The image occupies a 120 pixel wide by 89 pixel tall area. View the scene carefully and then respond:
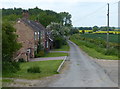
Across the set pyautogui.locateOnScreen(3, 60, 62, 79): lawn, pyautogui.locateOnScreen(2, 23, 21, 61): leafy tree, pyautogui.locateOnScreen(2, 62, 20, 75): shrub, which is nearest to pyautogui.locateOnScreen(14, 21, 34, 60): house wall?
pyautogui.locateOnScreen(3, 60, 62, 79): lawn

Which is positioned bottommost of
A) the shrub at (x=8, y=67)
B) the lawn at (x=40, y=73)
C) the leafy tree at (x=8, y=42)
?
the lawn at (x=40, y=73)

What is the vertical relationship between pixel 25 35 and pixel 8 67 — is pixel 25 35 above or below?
above

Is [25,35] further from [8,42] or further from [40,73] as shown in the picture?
[8,42]

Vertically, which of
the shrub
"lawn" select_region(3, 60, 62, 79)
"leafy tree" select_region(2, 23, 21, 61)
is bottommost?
"lawn" select_region(3, 60, 62, 79)

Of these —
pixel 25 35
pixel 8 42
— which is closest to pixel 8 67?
pixel 8 42

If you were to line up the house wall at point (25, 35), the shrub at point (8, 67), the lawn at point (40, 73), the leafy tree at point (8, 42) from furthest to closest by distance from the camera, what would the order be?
1. the house wall at point (25, 35)
2. the lawn at point (40, 73)
3. the shrub at point (8, 67)
4. the leafy tree at point (8, 42)

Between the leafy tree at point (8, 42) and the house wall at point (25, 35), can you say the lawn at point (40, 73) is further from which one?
the house wall at point (25, 35)

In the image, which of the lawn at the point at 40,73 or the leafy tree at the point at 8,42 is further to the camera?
the lawn at the point at 40,73

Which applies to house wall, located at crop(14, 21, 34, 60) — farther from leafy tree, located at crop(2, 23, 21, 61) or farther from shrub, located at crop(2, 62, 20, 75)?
leafy tree, located at crop(2, 23, 21, 61)

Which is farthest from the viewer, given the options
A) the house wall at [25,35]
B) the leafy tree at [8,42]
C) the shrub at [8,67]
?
the house wall at [25,35]

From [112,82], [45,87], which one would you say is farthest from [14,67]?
[112,82]

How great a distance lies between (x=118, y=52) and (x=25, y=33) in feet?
51.4

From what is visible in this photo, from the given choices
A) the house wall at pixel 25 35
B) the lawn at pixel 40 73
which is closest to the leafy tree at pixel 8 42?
the lawn at pixel 40 73

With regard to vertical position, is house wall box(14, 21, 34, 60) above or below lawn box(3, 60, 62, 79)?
above
